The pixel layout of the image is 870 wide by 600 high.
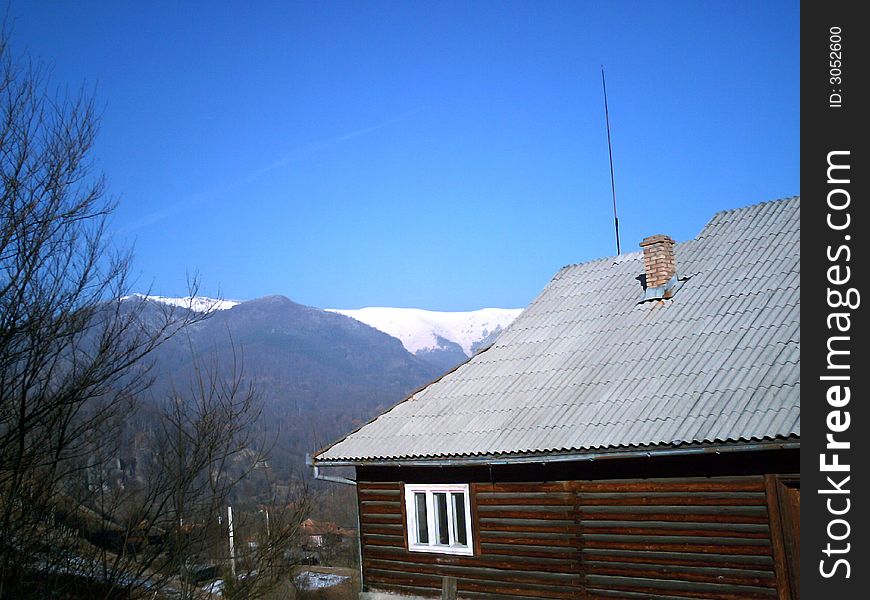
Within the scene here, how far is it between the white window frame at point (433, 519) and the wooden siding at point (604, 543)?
0.12 meters

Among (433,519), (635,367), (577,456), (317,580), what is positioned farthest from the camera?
(317,580)

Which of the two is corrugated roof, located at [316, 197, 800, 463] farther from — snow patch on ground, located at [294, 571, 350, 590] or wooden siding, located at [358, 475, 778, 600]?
snow patch on ground, located at [294, 571, 350, 590]

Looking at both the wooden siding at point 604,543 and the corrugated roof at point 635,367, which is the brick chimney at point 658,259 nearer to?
the corrugated roof at point 635,367

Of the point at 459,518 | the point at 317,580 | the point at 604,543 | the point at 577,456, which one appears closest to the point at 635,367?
the point at 577,456

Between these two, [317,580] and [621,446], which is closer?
[621,446]

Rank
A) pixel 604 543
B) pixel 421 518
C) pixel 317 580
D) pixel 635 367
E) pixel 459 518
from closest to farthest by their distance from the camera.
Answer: pixel 604 543 → pixel 635 367 → pixel 459 518 → pixel 421 518 → pixel 317 580

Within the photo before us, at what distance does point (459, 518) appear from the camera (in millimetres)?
12898

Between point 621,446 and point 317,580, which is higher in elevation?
point 621,446

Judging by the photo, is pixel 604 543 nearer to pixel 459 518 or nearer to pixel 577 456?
pixel 577 456

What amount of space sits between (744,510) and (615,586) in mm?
2173

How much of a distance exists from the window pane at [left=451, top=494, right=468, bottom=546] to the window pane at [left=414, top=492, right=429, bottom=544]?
64cm

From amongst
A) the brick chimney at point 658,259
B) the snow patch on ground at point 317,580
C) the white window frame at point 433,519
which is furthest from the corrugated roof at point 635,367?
the snow patch on ground at point 317,580

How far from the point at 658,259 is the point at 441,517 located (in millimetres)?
5818

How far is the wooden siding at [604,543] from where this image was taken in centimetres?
1002
